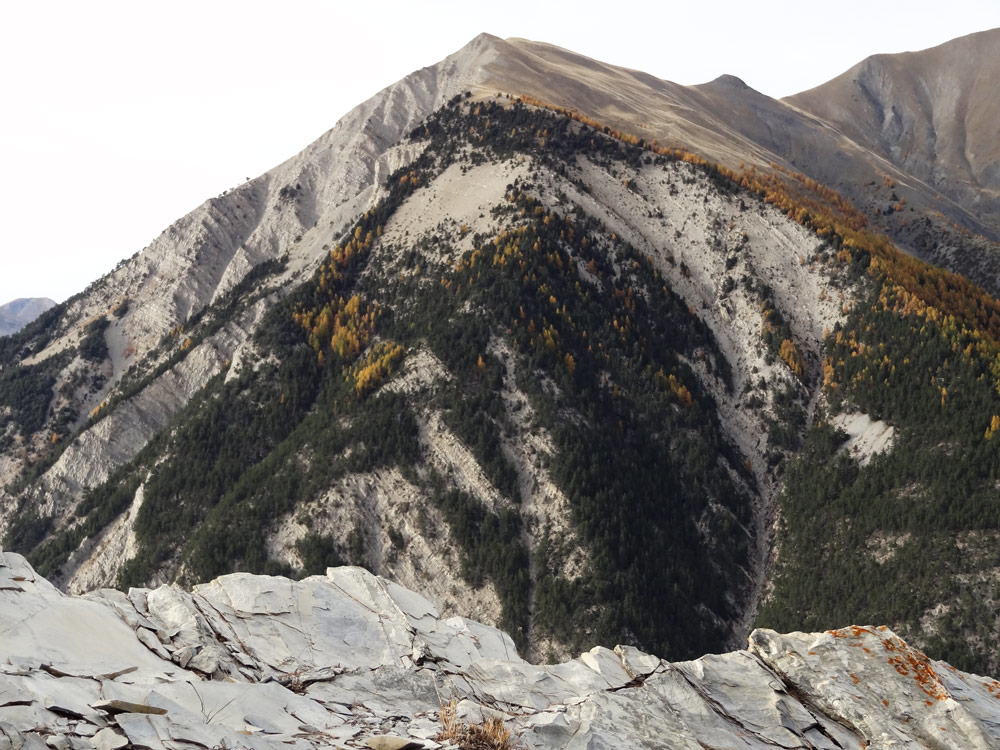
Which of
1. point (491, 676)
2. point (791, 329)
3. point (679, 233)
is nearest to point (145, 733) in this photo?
point (491, 676)

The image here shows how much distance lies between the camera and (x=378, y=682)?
18484mm

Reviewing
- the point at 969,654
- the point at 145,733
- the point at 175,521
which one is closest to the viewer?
the point at 145,733

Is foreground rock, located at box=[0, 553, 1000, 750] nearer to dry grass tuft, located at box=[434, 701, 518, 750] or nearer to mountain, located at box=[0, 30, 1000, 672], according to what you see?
dry grass tuft, located at box=[434, 701, 518, 750]

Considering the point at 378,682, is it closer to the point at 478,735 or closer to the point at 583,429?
the point at 478,735

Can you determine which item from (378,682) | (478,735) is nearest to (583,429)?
(378,682)

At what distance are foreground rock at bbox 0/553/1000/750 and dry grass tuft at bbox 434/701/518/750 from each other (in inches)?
8.0

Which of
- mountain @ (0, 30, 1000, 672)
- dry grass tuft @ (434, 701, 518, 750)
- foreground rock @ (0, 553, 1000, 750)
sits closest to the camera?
foreground rock @ (0, 553, 1000, 750)

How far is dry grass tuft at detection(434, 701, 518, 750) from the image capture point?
50.6 ft

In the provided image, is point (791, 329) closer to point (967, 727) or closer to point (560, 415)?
point (560, 415)

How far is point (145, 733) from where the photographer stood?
535 inches

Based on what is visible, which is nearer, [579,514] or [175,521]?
[579,514]

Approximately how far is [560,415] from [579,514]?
18374 millimetres

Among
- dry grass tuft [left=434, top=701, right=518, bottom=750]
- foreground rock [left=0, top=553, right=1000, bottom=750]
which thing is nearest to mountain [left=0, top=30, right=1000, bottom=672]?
foreground rock [left=0, top=553, right=1000, bottom=750]

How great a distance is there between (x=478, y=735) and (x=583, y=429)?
105 m
